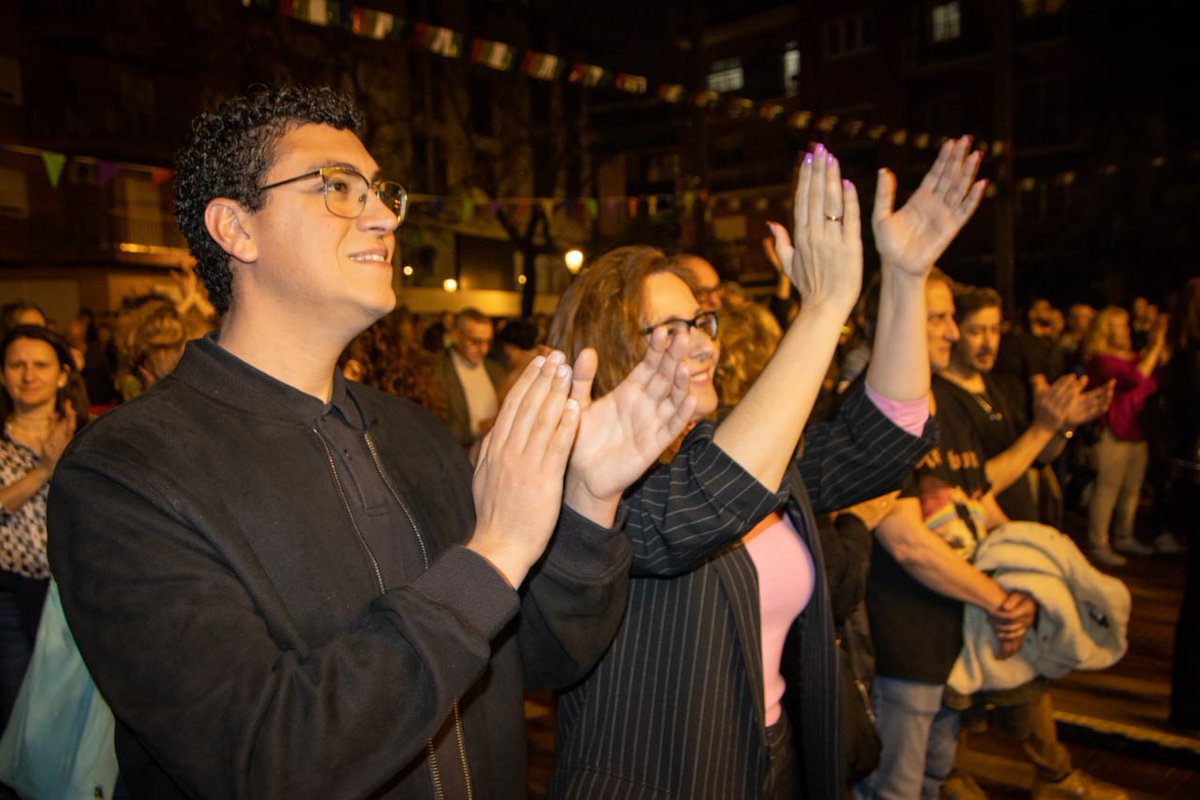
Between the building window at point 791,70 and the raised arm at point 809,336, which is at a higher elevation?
the building window at point 791,70

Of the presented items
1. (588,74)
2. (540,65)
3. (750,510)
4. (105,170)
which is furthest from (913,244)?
(105,170)

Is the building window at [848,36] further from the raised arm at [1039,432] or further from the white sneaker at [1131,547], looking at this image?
the raised arm at [1039,432]

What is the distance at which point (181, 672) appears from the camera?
3.39 ft

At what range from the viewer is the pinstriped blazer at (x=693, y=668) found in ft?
5.57

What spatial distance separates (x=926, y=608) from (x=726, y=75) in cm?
3009

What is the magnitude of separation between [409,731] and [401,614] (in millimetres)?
148

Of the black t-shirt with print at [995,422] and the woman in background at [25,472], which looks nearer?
the woman in background at [25,472]

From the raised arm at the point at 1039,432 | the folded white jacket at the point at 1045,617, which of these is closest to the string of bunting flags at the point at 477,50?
the raised arm at the point at 1039,432

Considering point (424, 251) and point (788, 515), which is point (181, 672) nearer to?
point (788, 515)

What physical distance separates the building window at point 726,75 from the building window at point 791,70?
1809mm

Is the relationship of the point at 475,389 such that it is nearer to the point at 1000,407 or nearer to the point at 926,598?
the point at 1000,407

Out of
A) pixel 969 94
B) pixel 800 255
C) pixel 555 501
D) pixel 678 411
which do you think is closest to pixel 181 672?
pixel 555 501

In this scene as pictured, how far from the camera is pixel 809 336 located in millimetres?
1686

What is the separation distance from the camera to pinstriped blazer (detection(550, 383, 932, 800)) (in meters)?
1.70
